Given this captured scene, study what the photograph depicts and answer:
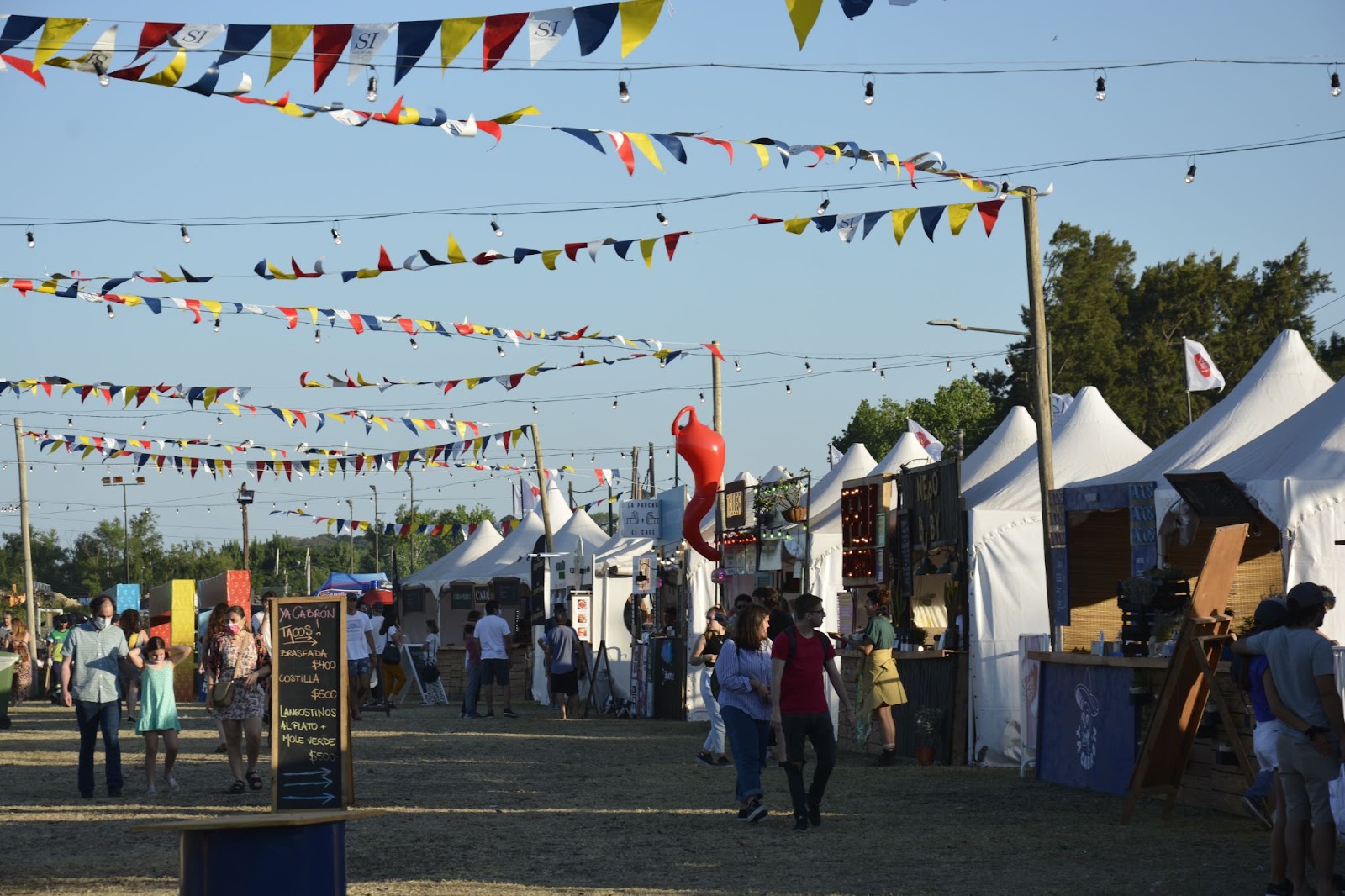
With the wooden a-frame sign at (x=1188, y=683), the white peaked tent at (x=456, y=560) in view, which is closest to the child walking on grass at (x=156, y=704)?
the wooden a-frame sign at (x=1188, y=683)

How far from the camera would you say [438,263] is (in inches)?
564

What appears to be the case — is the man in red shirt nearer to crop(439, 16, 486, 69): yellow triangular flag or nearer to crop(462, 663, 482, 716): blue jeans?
crop(439, 16, 486, 69): yellow triangular flag

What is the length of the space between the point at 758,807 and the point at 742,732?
20.6 inches

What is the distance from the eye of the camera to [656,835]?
10.3 m

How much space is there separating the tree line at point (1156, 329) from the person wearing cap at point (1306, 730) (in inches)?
1713

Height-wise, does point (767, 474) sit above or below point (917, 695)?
above

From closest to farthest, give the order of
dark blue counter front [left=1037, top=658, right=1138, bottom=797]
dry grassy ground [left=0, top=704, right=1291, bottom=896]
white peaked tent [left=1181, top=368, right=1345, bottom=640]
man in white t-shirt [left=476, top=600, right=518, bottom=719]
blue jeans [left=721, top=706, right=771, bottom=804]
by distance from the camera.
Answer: dry grassy ground [left=0, top=704, right=1291, bottom=896]
blue jeans [left=721, top=706, right=771, bottom=804]
dark blue counter front [left=1037, top=658, right=1138, bottom=797]
white peaked tent [left=1181, top=368, right=1345, bottom=640]
man in white t-shirt [left=476, top=600, right=518, bottom=719]

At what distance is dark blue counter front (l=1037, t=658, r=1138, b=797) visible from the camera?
39.4 feet

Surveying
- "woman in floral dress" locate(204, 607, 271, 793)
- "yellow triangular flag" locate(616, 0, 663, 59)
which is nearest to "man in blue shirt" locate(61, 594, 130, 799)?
"woman in floral dress" locate(204, 607, 271, 793)

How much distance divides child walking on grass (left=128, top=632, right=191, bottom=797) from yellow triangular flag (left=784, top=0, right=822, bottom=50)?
7.69 metres

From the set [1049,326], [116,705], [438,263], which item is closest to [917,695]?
[438,263]

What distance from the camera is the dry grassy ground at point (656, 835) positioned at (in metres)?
8.40

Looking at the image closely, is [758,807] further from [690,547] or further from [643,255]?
[690,547]

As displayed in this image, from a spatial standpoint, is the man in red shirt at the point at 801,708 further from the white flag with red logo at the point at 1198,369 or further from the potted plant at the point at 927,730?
Result: the white flag with red logo at the point at 1198,369
